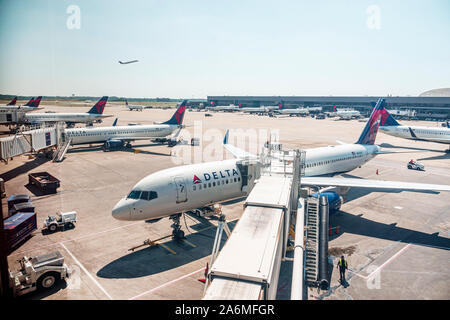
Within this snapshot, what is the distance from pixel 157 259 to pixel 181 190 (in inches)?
192

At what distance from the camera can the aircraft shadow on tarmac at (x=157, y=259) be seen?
17875mm

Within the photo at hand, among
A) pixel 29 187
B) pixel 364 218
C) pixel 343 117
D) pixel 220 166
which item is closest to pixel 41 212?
pixel 29 187

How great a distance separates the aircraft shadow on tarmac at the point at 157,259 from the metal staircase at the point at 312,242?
21.9 ft

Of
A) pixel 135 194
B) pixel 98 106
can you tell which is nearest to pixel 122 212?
pixel 135 194

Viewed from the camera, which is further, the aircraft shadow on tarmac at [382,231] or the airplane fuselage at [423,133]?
the airplane fuselage at [423,133]

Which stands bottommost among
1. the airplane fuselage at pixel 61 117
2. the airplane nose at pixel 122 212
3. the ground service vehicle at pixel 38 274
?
the ground service vehicle at pixel 38 274

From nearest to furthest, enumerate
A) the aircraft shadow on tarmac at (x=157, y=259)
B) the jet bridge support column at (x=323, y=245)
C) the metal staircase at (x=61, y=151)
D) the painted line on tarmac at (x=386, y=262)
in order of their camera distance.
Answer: the jet bridge support column at (x=323, y=245)
the aircraft shadow on tarmac at (x=157, y=259)
the painted line on tarmac at (x=386, y=262)
the metal staircase at (x=61, y=151)

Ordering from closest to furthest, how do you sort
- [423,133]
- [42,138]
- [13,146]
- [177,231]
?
[177,231] < [13,146] < [42,138] < [423,133]

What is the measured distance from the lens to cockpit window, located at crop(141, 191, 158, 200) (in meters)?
19.9

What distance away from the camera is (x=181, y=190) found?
832 inches

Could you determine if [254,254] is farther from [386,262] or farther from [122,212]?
[386,262]

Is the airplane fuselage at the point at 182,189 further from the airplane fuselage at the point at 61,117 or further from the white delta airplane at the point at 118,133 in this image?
the airplane fuselage at the point at 61,117

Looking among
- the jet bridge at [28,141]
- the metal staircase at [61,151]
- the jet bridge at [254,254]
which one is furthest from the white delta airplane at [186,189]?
the metal staircase at [61,151]

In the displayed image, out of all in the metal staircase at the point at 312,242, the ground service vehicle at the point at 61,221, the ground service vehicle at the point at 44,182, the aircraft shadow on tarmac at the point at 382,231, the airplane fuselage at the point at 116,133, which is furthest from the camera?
the airplane fuselage at the point at 116,133
